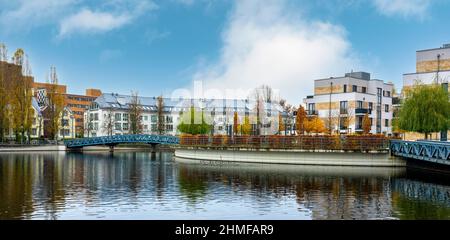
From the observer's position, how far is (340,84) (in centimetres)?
7462

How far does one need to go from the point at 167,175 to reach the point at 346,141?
1913 cm

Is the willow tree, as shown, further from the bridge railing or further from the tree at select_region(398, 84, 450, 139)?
the tree at select_region(398, 84, 450, 139)

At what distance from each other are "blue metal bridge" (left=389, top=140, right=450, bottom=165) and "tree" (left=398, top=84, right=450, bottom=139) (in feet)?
13.3

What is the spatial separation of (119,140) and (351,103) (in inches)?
1615

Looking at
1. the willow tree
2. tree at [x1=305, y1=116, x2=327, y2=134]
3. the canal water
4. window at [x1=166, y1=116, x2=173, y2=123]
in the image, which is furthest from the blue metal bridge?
window at [x1=166, y1=116, x2=173, y2=123]

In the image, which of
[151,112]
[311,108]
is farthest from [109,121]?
[311,108]

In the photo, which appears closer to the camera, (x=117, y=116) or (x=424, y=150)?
(x=424, y=150)

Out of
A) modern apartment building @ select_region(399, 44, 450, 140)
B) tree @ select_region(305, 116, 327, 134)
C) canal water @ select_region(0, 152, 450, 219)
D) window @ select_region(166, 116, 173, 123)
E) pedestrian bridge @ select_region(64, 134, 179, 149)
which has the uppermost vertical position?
modern apartment building @ select_region(399, 44, 450, 140)

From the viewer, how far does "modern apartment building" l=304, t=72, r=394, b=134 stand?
2881 inches

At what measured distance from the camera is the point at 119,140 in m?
85.7

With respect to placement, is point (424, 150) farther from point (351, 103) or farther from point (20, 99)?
point (20, 99)
